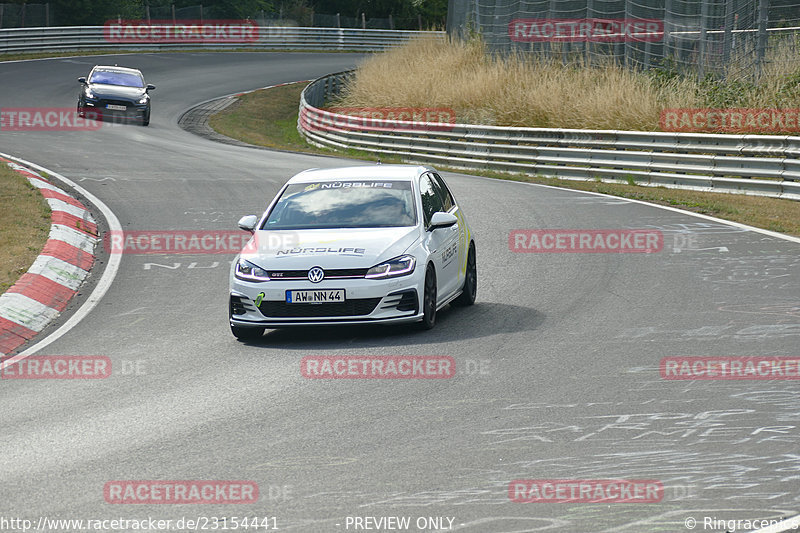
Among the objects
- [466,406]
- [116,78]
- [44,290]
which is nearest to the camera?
[466,406]

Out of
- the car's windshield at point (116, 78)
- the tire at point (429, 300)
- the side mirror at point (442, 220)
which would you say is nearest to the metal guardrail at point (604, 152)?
the car's windshield at point (116, 78)

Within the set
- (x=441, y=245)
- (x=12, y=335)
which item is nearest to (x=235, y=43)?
(x=12, y=335)

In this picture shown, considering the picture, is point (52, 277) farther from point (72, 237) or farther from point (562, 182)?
point (562, 182)

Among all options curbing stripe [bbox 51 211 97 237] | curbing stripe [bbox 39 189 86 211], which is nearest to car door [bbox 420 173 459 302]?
curbing stripe [bbox 51 211 97 237]

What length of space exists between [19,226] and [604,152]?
40.7 ft

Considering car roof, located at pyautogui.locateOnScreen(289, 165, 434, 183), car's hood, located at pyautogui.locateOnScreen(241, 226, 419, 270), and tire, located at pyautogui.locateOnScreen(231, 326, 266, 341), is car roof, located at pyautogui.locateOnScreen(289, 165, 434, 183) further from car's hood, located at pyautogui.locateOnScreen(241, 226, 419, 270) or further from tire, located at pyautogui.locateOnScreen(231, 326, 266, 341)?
tire, located at pyautogui.locateOnScreen(231, 326, 266, 341)

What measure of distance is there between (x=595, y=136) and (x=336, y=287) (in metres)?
14.9

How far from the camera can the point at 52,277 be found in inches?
515

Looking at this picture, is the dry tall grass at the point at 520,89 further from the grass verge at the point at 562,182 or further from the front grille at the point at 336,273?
the front grille at the point at 336,273

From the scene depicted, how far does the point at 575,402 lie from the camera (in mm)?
7711

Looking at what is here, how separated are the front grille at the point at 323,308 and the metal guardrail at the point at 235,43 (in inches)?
1571

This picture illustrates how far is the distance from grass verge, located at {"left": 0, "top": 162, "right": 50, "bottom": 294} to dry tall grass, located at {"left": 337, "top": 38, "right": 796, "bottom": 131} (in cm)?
1329

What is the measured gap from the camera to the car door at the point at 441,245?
10672mm

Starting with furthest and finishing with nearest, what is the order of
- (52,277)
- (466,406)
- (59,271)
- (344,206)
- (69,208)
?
1. (69,208)
2. (59,271)
3. (52,277)
4. (344,206)
5. (466,406)
